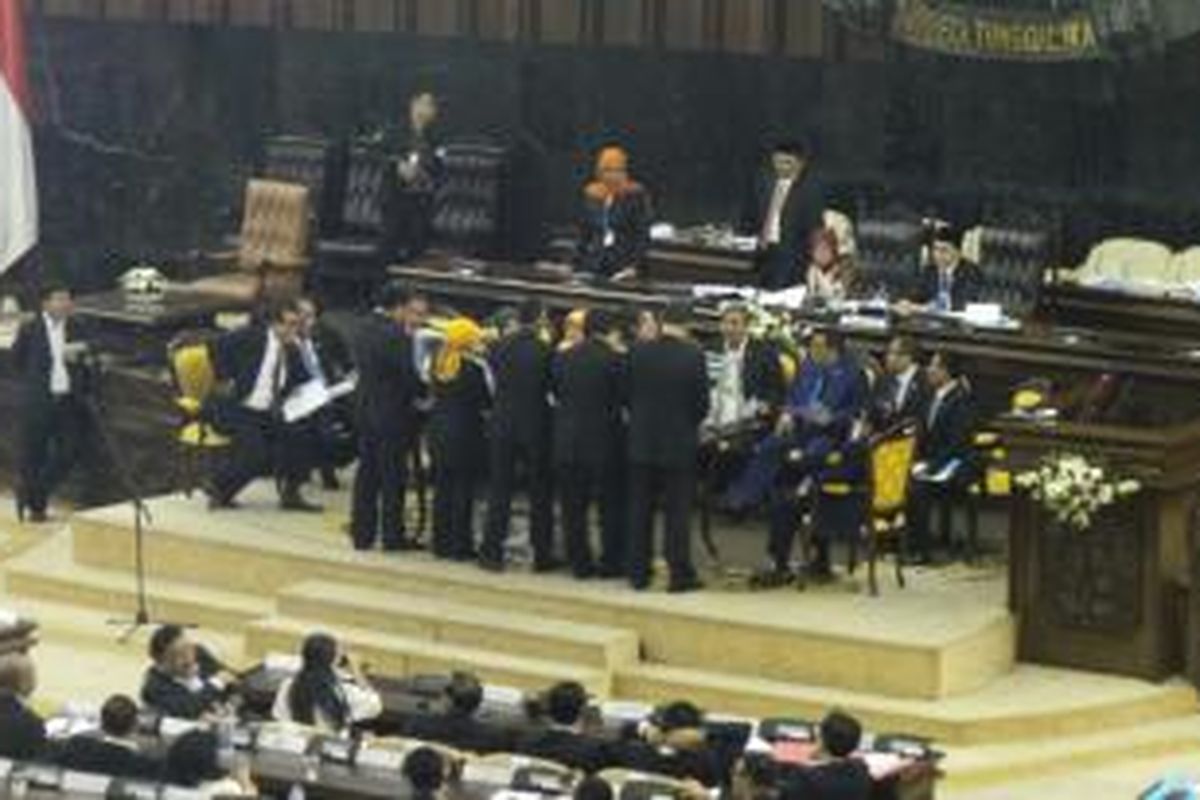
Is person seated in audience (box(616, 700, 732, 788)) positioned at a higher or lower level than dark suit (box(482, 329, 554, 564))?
lower

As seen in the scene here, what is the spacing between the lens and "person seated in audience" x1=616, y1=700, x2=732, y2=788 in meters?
18.3

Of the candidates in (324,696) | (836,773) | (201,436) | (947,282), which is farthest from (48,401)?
(836,773)

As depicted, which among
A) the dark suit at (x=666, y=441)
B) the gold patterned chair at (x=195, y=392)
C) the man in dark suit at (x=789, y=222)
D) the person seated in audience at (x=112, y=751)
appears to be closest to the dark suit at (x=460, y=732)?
the person seated in audience at (x=112, y=751)

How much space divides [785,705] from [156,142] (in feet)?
43.2

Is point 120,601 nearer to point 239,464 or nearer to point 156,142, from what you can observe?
point 239,464

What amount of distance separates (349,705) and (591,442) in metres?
4.16

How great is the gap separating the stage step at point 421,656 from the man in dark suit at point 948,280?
173 inches

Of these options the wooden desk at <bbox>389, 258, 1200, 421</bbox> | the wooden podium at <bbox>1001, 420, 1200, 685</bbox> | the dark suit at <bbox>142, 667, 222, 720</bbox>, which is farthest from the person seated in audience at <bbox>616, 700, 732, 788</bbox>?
the wooden desk at <bbox>389, 258, 1200, 421</bbox>

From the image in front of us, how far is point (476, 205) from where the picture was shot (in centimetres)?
2977

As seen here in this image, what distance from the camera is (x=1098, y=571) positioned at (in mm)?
22109

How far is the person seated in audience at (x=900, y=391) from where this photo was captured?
75.3 ft

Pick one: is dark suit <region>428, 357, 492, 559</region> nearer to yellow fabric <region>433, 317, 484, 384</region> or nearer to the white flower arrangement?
yellow fabric <region>433, 317, 484, 384</region>

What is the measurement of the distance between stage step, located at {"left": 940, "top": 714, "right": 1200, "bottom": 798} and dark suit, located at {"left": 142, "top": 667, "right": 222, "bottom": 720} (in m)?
4.31

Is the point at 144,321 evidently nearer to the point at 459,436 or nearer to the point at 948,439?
the point at 459,436
